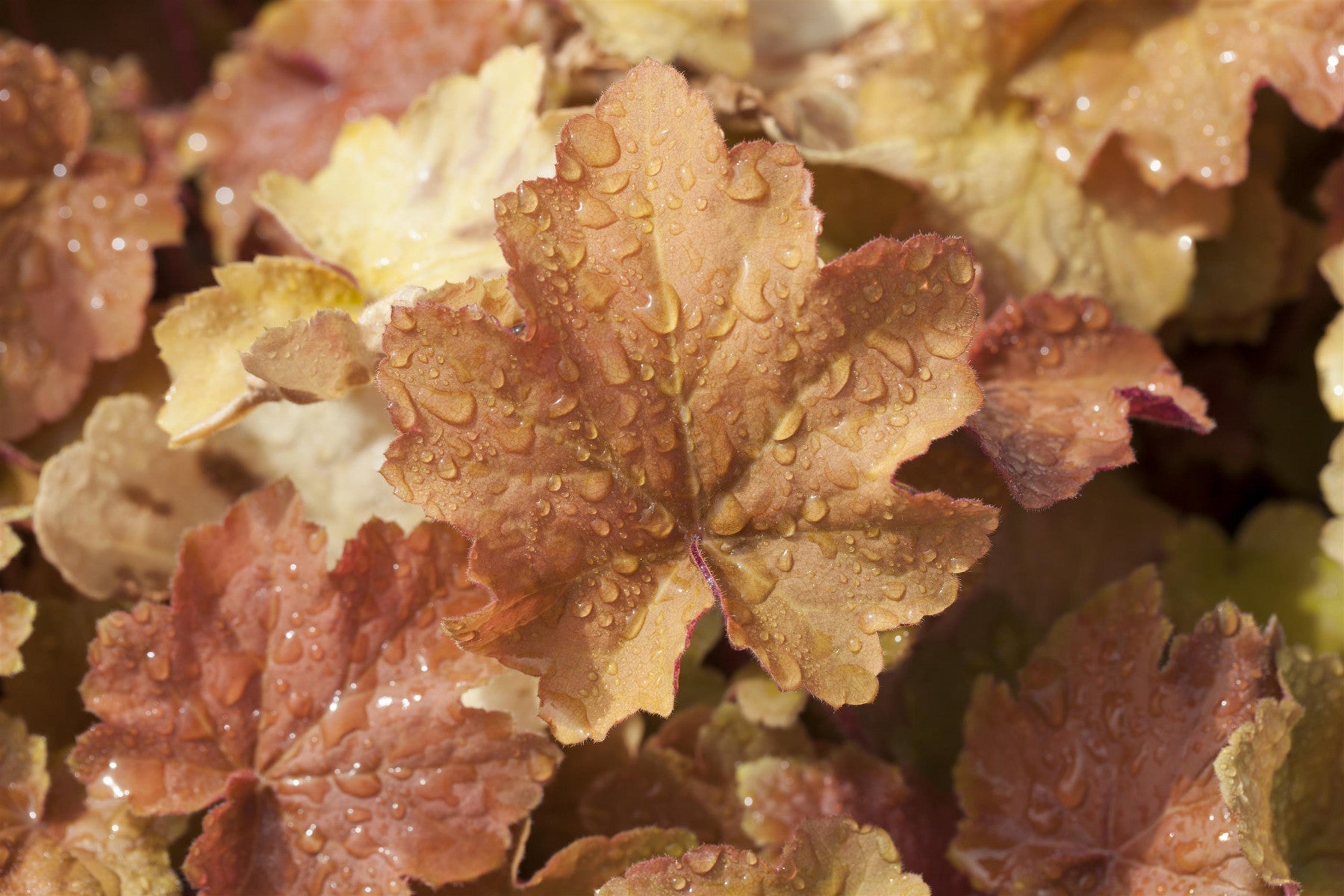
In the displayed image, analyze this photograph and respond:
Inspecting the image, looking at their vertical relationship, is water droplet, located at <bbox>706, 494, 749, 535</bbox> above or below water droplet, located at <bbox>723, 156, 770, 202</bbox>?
below

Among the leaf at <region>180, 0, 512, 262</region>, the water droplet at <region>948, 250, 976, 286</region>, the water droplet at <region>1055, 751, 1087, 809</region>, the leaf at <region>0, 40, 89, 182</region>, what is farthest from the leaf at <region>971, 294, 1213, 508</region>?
the leaf at <region>0, 40, 89, 182</region>

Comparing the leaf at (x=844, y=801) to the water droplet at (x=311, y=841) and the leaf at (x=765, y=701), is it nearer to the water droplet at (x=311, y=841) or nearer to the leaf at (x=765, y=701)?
the leaf at (x=765, y=701)

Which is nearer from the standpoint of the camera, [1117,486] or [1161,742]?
[1161,742]

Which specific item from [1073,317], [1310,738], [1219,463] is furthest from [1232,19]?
[1310,738]

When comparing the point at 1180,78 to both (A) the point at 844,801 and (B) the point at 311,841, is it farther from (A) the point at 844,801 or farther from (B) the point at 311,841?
(B) the point at 311,841

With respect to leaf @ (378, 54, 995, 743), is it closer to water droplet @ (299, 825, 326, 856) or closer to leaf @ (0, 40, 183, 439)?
water droplet @ (299, 825, 326, 856)

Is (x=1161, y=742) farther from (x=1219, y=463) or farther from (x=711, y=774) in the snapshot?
(x=1219, y=463)
